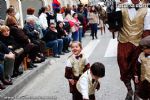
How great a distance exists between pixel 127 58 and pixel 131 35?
1.34 feet

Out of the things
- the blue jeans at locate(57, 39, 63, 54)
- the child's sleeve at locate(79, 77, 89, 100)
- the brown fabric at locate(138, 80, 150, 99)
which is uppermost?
the child's sleeve at locate(79, 77, 89, 100)

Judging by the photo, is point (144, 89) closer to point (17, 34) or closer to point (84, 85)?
point (84, 85)

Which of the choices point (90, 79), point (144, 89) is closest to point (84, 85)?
point (90, 79)

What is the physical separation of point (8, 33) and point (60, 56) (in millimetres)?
5694

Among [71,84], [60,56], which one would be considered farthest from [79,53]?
[60,56]

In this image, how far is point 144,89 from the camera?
6.85m

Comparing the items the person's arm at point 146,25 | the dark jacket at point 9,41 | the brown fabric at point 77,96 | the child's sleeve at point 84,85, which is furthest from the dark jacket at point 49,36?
the child's sleeve at point 84,85

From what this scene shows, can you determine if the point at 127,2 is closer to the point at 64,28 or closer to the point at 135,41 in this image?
the point at 135,41

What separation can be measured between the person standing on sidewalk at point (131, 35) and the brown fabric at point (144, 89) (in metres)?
0.69

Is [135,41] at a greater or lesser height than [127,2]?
lesser

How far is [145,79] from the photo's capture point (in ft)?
22.3

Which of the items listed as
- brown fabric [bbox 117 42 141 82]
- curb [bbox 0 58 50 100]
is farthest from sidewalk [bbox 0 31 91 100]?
brown fabric [bbox 117 42 141 82]

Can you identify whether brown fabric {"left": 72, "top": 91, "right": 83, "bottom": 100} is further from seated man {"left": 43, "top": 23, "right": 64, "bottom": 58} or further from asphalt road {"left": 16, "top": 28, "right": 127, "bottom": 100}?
seated man {"left": 43, "top": 23, "right": 64, "bottom": 58}

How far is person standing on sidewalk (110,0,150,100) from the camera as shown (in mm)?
7645
